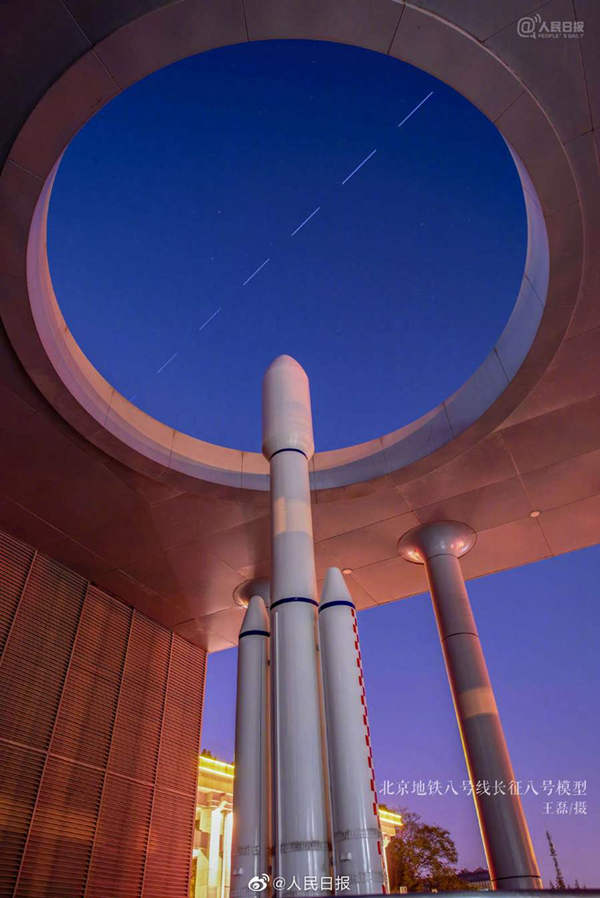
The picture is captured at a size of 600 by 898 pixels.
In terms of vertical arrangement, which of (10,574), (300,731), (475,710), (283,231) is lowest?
(300,731)

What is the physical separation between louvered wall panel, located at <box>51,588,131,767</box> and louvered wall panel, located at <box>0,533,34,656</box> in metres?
1.88

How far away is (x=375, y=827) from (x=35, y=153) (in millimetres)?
9009

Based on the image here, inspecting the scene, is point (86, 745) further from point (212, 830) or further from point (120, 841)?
point (212, 830)

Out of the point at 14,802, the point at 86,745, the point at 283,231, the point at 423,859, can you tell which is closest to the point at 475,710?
the point at 86,745

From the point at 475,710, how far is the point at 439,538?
378 centimetres

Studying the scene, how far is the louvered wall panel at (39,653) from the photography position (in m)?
11.7

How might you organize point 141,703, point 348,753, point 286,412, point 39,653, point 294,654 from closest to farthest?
1. point 348,753
2. point 294,654
3. point 286,412
4. point 39,653
5. point 141,703

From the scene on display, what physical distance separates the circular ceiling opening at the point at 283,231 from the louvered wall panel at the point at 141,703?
580 centimetres

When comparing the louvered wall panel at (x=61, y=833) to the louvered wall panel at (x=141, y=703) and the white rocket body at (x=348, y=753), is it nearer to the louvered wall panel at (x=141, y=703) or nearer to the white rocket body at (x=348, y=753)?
the louvered wall panel at (x=141, y=703)

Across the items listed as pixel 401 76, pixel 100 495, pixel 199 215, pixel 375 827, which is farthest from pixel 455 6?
pixel 199 215

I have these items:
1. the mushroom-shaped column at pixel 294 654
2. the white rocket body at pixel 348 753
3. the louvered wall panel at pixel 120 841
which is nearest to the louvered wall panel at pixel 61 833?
the louvered wall panel at pixel 120 841

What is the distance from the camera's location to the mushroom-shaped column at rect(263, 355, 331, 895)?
614 centimetres

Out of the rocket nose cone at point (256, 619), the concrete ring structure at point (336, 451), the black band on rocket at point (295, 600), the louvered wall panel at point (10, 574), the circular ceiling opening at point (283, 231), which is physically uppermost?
the circular ceiling opening at point (283, 231)

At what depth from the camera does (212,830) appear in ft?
61.0
